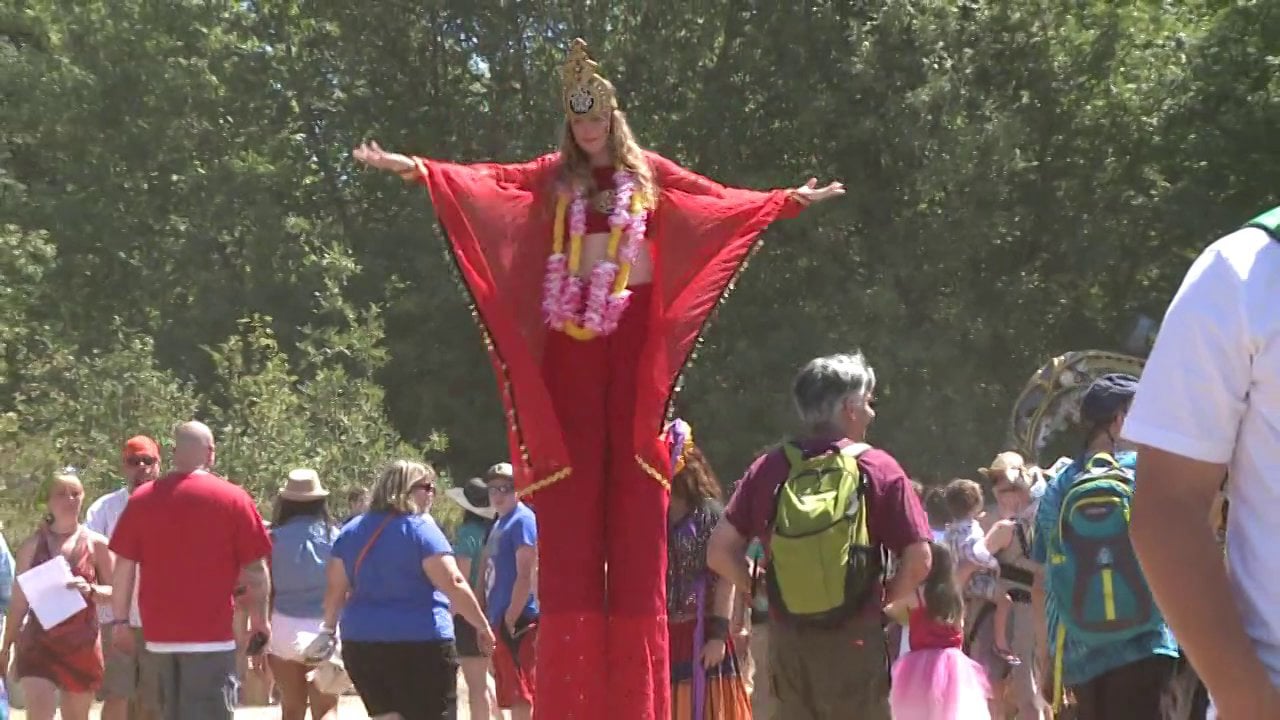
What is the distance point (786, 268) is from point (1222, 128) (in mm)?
6095

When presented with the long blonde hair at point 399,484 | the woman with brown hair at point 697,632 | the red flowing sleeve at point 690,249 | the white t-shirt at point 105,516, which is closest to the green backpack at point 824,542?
the red flowing sleeve at point 690,249

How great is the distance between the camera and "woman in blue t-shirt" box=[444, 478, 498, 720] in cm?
1266

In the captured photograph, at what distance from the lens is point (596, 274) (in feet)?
21.8

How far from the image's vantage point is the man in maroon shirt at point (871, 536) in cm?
618

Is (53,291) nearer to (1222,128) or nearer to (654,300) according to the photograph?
(1222,128)

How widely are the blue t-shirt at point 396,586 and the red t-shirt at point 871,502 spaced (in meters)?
2.70

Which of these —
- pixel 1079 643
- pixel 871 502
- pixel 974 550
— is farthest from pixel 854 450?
pixel 974 550

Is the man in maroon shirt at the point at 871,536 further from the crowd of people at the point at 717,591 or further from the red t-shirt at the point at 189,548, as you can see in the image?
the red t-shirt at the point at 189,548

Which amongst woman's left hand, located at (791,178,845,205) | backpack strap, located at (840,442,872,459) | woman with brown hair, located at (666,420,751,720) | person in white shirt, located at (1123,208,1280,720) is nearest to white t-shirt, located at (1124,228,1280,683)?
person in white shirt, located at (1123,208,1280,720)

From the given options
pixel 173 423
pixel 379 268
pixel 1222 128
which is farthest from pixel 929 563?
pixel 379 268

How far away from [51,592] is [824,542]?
5693 millimetres

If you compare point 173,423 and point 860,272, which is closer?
point 173,423

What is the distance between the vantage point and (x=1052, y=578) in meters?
6.29

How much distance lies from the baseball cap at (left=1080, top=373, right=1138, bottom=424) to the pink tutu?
2.68 m
